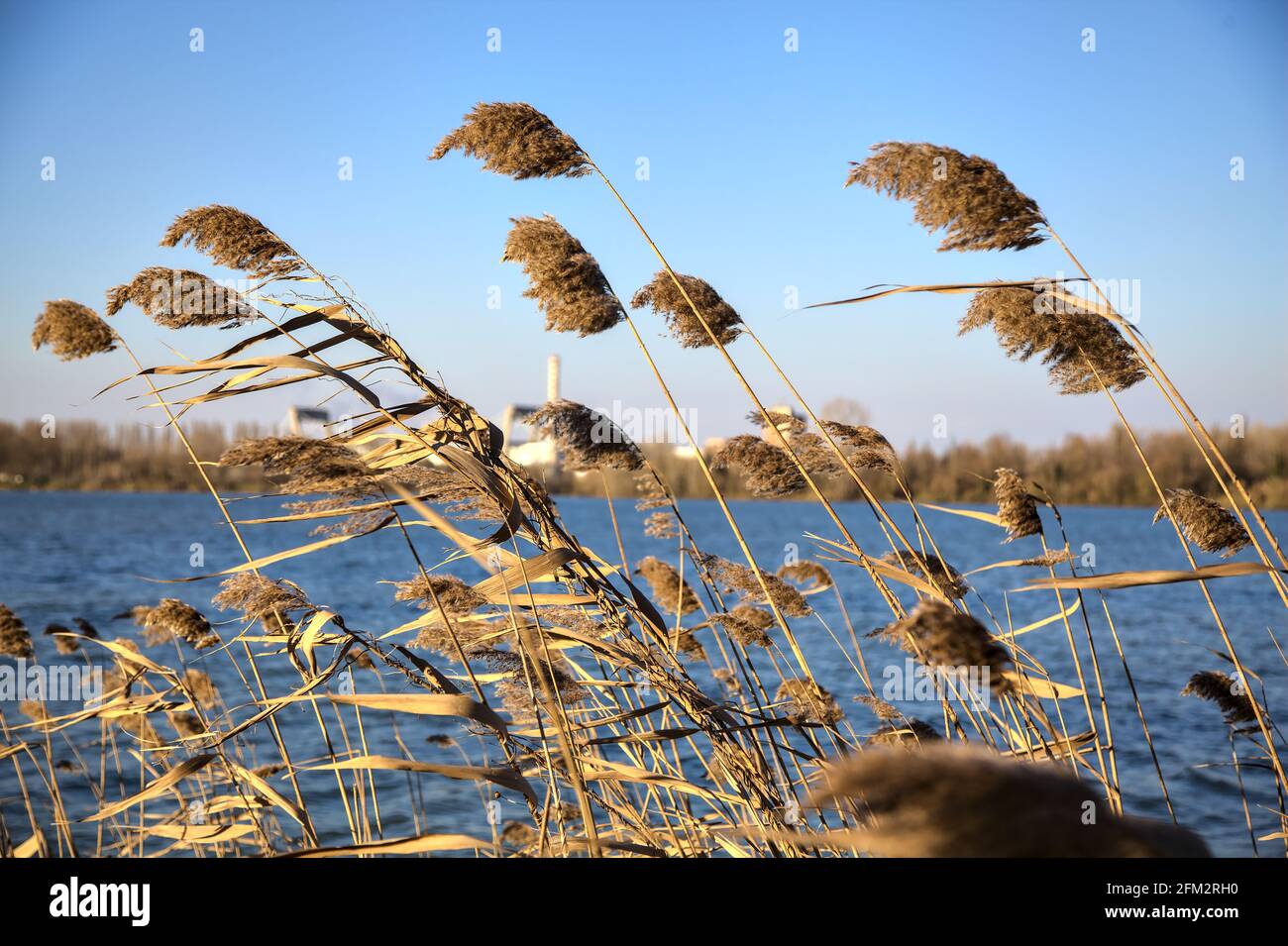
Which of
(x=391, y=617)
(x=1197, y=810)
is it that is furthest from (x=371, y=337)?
(x=391, y=617)

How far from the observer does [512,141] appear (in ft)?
9.11

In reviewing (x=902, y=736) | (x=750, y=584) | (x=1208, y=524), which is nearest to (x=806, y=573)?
(x=750, y=584)

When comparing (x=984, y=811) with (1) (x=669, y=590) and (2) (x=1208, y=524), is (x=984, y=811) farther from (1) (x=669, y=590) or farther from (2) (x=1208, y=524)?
(1) (x=669, y=590)

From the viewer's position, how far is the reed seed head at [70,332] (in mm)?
2498

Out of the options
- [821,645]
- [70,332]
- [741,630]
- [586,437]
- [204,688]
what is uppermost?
[70,332]

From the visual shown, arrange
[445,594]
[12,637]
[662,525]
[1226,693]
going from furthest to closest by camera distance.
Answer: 1. [12,637]
2. [662,525]
3. [1226,693]
4. [445,594]

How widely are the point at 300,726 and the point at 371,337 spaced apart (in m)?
9.40

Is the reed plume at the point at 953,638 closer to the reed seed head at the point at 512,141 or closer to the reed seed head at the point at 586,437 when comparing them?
the reed seed head at the point at 586,437

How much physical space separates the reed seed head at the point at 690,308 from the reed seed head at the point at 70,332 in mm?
1557

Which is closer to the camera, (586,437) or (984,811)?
(984,811)

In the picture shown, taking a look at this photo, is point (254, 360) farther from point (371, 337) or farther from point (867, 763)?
point (867, 763)

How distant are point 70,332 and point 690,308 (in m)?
1.81
